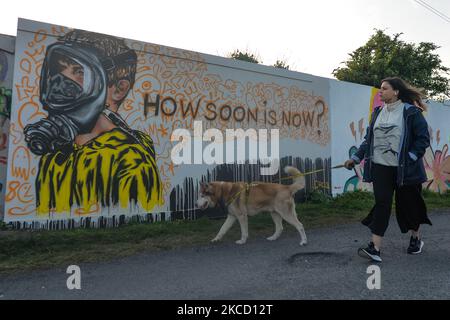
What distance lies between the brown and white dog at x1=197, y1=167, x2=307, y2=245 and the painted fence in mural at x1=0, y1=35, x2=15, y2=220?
283 cm

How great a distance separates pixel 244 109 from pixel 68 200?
A: 11.9 ft

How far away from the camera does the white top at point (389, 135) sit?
13.7ft

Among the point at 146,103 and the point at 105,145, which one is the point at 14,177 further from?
the point at 146,103

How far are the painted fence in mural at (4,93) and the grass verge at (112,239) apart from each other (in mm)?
1000

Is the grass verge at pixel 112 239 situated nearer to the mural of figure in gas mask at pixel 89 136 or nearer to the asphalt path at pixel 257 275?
the asphalt path at pixel 257 275

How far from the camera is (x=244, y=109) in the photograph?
7598 mm

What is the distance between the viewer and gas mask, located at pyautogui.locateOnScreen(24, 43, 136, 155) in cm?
556

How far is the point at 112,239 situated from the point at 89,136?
1682mm

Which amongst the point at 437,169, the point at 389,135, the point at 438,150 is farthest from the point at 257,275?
the point at 438,150

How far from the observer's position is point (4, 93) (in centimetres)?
552

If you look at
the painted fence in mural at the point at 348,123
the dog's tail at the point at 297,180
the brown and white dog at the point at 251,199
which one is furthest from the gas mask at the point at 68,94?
the painted fence in mural at the point at 348,123
